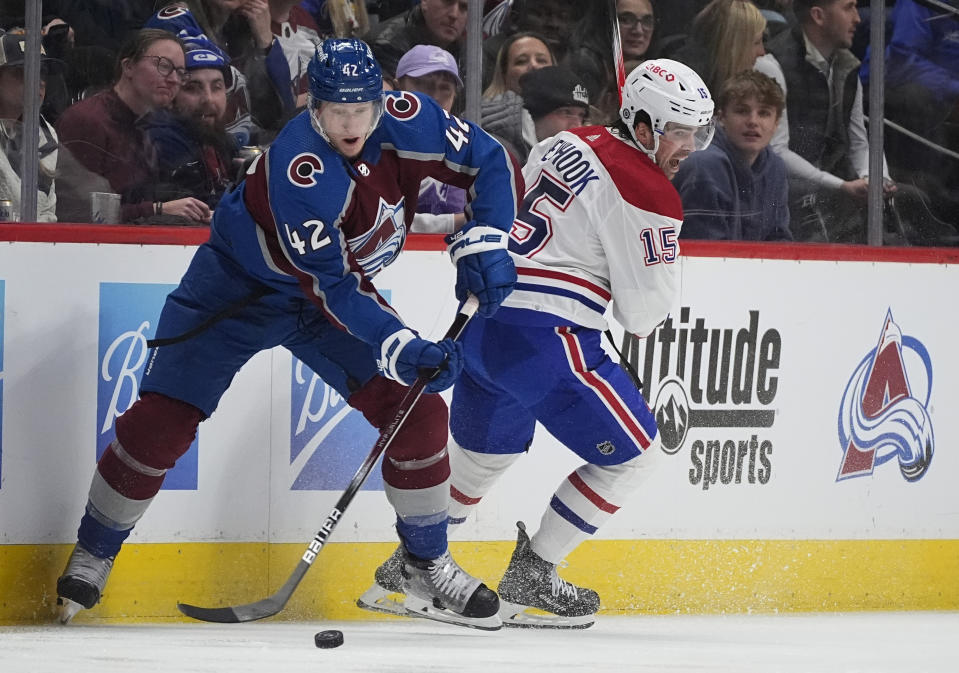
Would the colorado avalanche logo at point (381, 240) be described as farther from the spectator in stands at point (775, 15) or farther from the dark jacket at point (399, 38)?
the spectator in stands at point (775, 15)

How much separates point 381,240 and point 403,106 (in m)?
0.29

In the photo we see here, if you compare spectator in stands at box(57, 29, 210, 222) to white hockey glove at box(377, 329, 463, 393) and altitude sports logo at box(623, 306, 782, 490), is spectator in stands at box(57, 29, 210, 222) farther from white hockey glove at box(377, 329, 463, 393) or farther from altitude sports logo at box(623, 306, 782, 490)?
altitude sports logo at box(623, 306, 782, 490)

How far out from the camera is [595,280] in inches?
119

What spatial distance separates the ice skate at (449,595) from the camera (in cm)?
294

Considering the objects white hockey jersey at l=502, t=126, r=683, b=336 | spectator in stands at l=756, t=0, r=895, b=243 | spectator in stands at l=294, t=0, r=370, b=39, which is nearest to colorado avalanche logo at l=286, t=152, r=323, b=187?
white hockey jersey at l=502, t=126, r=683, b=336

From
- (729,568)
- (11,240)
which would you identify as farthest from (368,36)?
(729,568)

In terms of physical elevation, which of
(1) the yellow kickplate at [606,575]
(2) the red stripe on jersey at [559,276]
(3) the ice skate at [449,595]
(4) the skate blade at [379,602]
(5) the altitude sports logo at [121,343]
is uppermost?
(2) the red stripe on jersey at [559,276]

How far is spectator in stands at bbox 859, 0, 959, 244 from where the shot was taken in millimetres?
3947

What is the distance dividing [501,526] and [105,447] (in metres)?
1.05

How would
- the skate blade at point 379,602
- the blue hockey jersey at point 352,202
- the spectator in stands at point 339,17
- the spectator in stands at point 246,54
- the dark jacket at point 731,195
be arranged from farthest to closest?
the dark jacket at point 731,195
the spectator in stands at point 339,17
the spectator in stands at point 246,54
the skate blade at point 379,602
the blue hockey jersey at point 352,202

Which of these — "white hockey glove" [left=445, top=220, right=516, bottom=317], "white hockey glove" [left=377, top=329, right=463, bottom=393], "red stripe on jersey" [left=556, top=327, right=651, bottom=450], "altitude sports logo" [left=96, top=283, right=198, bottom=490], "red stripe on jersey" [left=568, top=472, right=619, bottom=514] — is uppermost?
"white hockey glove" [left=445, top=220, right=516, bottom=317]

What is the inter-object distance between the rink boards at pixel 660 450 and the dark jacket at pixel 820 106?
0.36 metres

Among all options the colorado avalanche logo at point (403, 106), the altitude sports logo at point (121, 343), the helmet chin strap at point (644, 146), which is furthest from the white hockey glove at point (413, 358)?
the altitude sports logo at point (121, 343)

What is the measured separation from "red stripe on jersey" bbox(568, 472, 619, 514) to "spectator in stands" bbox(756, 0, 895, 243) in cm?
120
